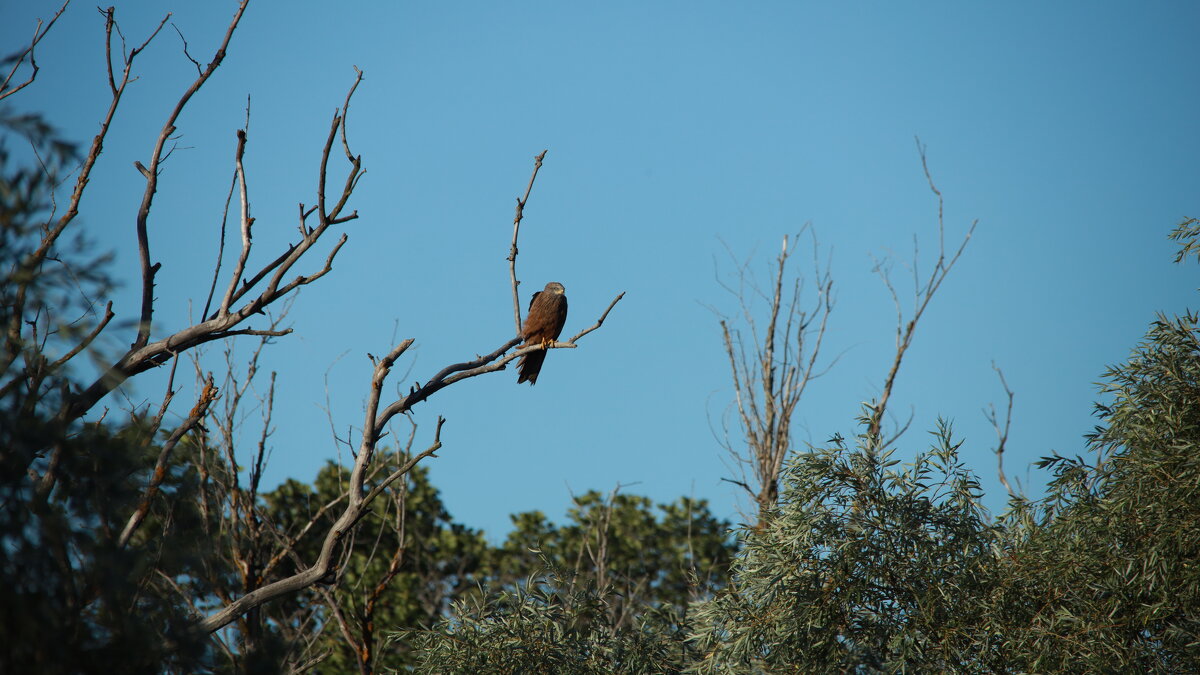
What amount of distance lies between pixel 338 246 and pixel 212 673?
2177mm

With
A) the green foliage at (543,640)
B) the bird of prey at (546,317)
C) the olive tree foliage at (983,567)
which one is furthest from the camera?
the bird of prey at (546,317)

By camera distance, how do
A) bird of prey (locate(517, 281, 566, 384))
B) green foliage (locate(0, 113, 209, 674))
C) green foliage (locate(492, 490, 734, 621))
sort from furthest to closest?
green foliage (locate(492, 490, 734, 621)) < bird of prey (locate(517, 281, 566, 384)) < green foliage (locate(0, 113, 209, 674))

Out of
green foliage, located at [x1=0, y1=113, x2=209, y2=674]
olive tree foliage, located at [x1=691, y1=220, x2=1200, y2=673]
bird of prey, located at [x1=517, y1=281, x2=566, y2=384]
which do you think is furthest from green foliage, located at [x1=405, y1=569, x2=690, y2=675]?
green foliage, located at [x1=0, y1=113, x2=209, y2=674]

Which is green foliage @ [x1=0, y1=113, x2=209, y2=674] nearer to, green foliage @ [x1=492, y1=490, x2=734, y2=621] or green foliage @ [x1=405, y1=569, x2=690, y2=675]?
green foliage @ [x1=405, y1=569, x2=690, y2=675]

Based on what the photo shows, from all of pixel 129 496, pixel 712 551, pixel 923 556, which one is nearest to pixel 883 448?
pixel 923 556

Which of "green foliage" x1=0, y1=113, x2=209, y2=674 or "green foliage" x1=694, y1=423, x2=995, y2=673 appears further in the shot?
"green foliage" x1=694, y1=423, x2=995, y2=673

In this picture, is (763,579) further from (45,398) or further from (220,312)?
(45,398)

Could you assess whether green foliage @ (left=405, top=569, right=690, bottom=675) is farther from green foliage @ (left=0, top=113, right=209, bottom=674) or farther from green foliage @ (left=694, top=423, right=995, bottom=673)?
green foliage @ (left=0, top=113, right=209, bottom=674)

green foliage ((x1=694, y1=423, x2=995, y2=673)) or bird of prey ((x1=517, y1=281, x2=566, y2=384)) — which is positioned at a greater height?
bird of prey ((x1=517, y1=281, x2=566, y2=384))

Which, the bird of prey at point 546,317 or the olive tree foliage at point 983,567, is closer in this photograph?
the olive tree foliage at point 983,567

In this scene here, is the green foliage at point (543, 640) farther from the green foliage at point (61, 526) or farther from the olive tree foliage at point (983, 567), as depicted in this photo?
the green foliage at point (61, 526)

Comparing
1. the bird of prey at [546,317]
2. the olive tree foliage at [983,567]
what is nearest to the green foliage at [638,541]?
the bird of prey at [546,317]

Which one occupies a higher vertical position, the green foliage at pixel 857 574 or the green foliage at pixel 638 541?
the green foliage at pixel 638 541

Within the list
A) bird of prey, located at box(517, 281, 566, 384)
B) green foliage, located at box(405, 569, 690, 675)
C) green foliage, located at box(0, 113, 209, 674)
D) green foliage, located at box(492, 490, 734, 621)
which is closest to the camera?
green foliage, located at box(0, 113, 209, 674)
